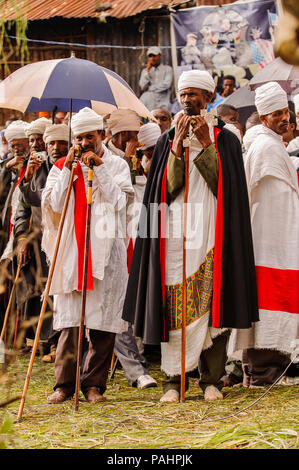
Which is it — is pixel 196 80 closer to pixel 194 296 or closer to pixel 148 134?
pixel 194 296

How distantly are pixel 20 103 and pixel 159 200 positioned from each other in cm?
222

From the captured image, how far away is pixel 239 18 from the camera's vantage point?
11742 millimetres

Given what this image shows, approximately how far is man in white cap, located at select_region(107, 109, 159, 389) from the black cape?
90cm

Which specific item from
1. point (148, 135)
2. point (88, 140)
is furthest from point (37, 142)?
point (88, 140)

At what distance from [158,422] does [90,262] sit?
4.53ft

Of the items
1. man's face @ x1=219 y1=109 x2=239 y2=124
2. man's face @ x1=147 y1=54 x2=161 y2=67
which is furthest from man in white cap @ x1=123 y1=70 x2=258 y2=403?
man's face @ x1=147 y1=54 x2=161 y2=67

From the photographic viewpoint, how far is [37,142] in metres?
7.19

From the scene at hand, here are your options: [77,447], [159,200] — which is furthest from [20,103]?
[77,447]

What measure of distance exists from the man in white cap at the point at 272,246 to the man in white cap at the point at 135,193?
929 millimetres

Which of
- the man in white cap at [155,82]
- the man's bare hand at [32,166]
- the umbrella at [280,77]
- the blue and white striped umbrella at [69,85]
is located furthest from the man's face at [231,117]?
the man in white cap at [155,82]

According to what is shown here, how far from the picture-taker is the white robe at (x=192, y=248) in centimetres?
520

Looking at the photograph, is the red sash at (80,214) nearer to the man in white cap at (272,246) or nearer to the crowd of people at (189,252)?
the crowd of people at (189,252)

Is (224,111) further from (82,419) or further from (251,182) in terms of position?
(82,419)

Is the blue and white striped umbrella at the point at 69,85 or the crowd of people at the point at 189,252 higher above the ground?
the blue and white striped umbrella at the point at 69,85
